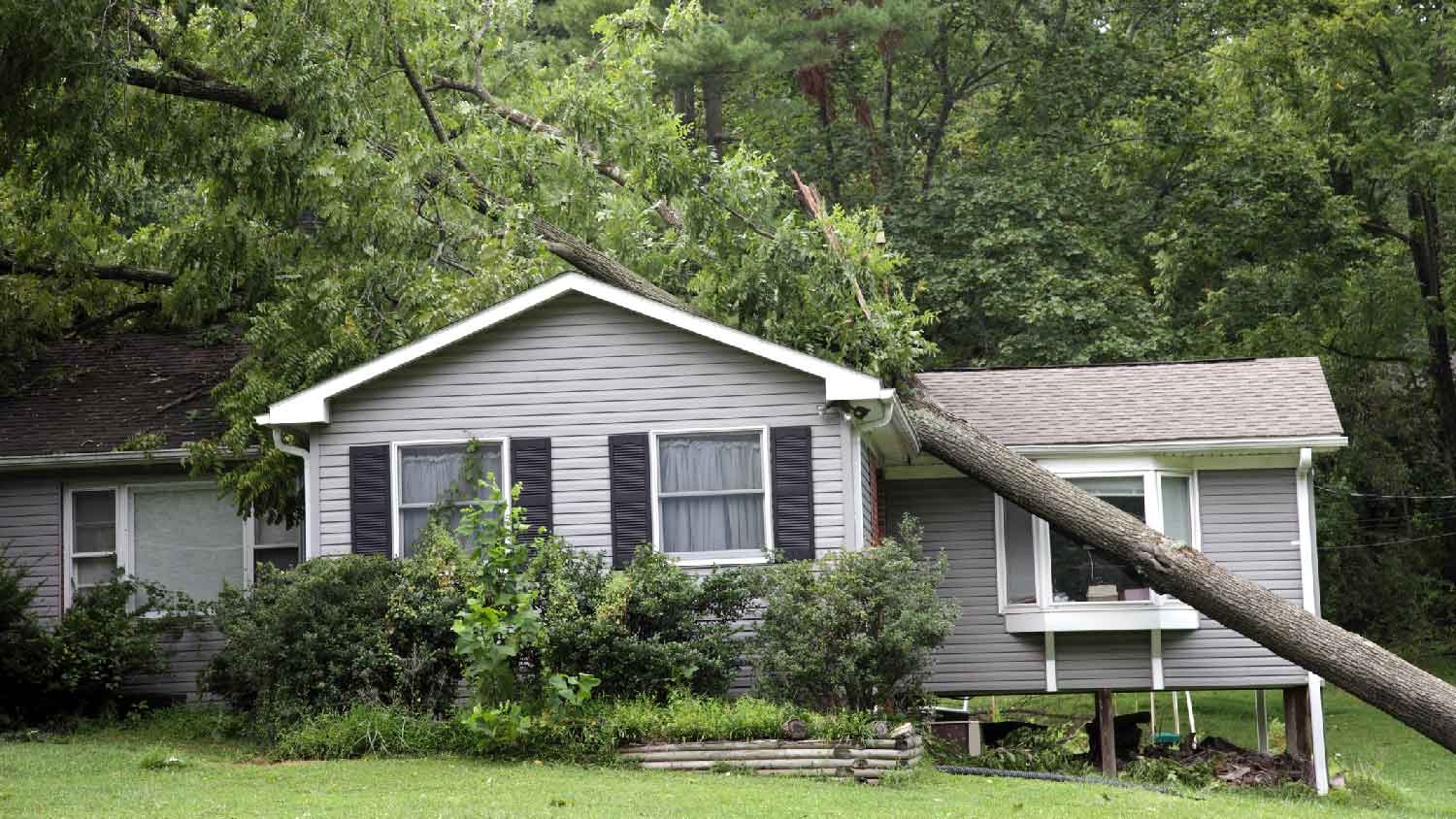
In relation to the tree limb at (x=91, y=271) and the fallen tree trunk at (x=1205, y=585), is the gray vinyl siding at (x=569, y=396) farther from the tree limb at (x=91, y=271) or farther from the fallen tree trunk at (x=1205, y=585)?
the tree limb at (x=91, y=271)

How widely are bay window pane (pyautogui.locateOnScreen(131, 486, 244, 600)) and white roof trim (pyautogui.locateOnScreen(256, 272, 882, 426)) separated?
3.18 meters

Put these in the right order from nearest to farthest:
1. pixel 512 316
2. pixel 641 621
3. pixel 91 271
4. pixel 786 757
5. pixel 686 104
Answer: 1. pixel 786 757
2. pixel 641 621
3. pixel 512 316
4. pixel 91 271
5. pixel 686 104

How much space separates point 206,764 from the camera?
41.4 ft

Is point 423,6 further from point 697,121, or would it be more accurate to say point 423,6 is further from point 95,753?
point 697,121

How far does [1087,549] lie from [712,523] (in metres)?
4.22

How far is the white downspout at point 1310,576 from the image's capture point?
16.5 metres

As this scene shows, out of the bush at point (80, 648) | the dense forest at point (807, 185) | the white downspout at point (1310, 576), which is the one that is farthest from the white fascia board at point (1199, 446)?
the bush at point (80, 648)

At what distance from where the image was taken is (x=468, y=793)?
10797 millimetres

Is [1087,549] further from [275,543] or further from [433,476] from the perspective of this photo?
[275,543]

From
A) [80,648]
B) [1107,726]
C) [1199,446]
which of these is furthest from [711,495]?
[80,648]

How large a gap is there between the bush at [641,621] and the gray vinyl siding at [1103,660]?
438 centimetres

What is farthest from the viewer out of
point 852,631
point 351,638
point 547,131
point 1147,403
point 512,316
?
point 547,131

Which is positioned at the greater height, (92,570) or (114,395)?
(114,395)

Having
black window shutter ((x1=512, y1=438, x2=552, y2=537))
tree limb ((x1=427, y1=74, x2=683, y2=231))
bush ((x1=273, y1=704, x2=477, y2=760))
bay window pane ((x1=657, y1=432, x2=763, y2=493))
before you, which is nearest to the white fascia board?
bay window pane ((x1=657, y1=432, x2=763, y2=493))
